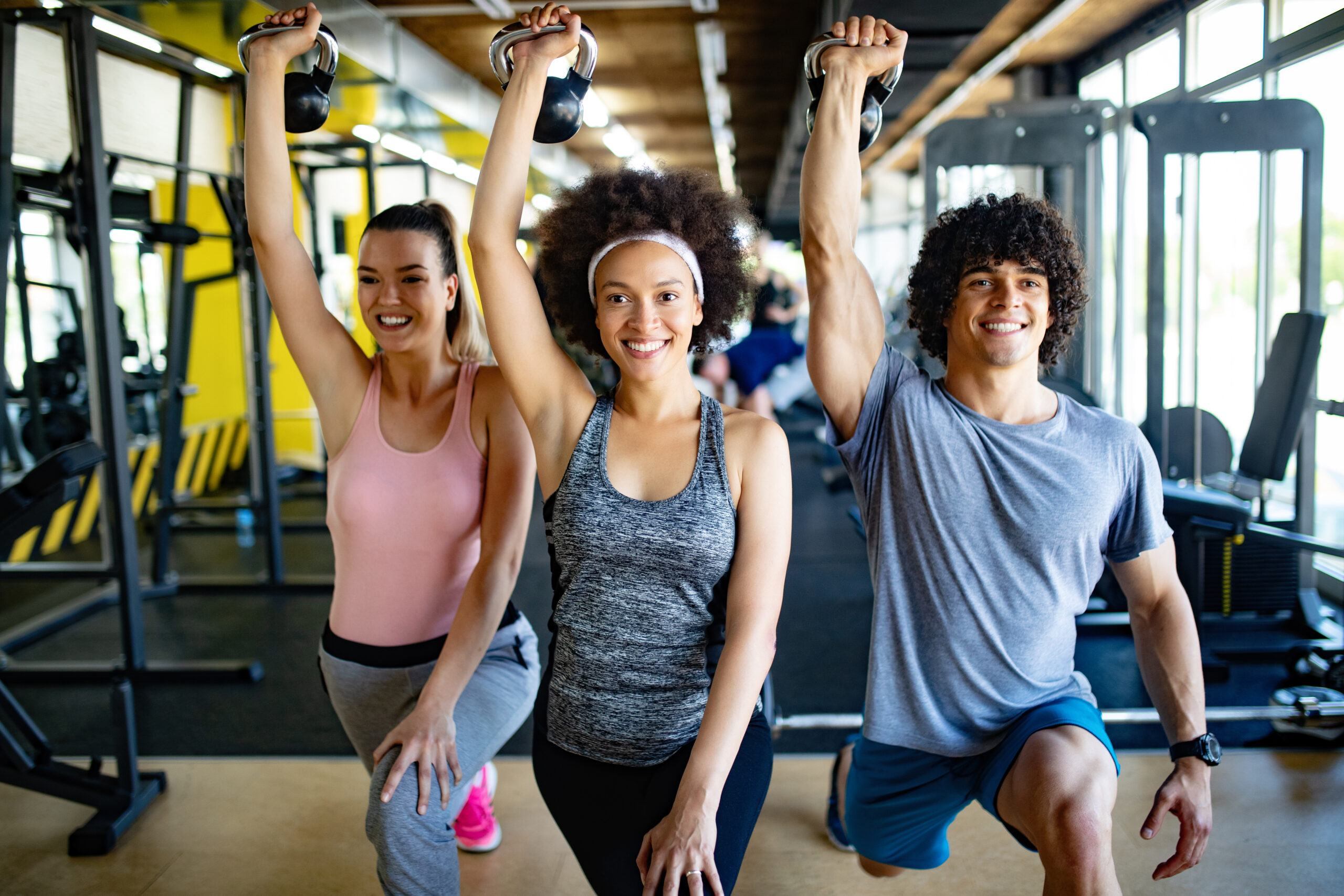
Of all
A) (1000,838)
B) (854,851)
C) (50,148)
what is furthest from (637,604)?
(50,148)

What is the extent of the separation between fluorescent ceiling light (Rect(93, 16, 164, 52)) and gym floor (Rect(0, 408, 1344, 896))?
2.09 metres

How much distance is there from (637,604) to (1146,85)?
5104 millimetres

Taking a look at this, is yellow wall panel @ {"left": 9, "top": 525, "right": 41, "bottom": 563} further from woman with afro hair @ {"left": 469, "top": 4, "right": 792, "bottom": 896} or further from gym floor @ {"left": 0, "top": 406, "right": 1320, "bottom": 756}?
woman with afro hair @ {"left": 469, "top": 4, "right": 792, "bottom": 896}

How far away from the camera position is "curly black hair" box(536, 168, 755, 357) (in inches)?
54.2

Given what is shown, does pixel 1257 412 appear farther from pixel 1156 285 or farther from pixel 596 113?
pixel 596 113

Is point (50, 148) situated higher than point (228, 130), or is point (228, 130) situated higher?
point (228, 130)

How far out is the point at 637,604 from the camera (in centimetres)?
127

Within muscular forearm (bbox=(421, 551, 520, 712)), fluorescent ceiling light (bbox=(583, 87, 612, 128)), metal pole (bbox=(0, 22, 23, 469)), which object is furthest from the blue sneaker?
fluorescent ceiling light (bbox=(583, 87, 612, 128))

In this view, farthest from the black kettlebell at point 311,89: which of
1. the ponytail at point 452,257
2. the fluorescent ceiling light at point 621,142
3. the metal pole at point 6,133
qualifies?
the fluorescent ceiling light at point 621,142

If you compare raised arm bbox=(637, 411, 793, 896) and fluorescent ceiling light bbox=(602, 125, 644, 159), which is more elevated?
fluorescent ceiling light bbox=(602, 125, 644, 159)

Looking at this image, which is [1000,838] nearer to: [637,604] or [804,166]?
[637,604]

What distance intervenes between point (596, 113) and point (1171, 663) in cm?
699

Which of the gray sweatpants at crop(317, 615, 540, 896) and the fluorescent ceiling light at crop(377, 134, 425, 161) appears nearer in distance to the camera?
the gray sweatpants at crop(317, 615, 540, 896)

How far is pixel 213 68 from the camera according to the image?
331 centimetres
